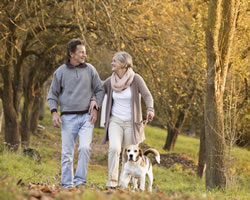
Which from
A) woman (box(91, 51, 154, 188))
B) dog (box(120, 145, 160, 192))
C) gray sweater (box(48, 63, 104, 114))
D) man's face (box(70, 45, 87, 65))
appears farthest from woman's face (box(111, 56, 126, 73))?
dog (box(120, 145, 160, 192))

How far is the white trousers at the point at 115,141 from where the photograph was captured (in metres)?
6.57

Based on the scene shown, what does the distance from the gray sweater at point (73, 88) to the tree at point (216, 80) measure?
344 centimetres

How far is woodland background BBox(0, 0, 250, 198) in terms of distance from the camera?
919cm

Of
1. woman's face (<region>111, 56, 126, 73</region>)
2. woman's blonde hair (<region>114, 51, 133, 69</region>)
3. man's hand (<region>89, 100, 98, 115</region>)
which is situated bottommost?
man's hand (<region>89, 100, 98, 115</region>)

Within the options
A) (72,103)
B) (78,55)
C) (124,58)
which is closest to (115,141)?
(72,103)

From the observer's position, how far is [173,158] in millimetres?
17625

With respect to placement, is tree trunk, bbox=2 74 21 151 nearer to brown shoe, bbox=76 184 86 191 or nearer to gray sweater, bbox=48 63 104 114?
gray sweater, bbox=48 63 104 114

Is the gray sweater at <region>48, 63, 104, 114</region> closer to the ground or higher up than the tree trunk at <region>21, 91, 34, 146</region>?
higher up

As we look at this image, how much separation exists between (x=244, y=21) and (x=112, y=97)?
563 centimetres

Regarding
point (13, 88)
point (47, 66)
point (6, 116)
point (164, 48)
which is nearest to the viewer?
point (164, 48)

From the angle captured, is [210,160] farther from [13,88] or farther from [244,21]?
[13,88]

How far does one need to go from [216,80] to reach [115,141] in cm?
351

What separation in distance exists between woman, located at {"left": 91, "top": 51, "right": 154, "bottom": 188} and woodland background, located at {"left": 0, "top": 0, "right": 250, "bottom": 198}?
0.96 meters

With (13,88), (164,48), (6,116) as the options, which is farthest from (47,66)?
(164,48)
